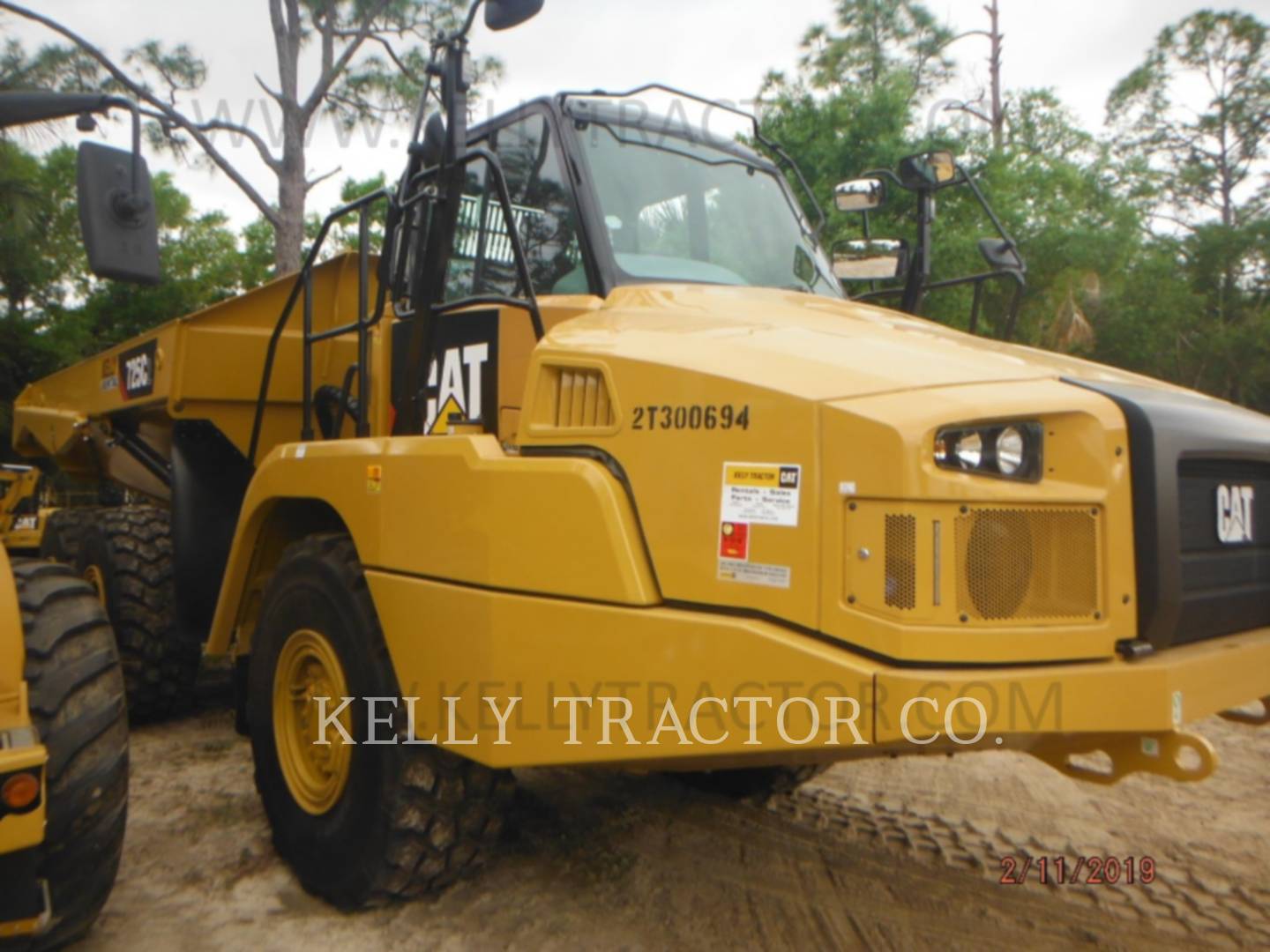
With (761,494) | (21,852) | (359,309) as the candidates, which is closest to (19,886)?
(21,852)

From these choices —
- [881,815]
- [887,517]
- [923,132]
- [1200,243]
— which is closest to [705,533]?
[887,517]

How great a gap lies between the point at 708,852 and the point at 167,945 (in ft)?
5.78

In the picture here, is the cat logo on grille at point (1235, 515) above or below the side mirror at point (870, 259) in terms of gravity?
below

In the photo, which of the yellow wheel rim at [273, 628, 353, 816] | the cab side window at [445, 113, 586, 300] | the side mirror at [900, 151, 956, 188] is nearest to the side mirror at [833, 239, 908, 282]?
the side mirror at [900, 151, 956, 188]

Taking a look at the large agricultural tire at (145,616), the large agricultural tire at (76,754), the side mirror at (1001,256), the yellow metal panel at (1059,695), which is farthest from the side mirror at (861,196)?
the large agricultural tire at (145,616)

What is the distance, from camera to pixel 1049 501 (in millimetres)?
2314

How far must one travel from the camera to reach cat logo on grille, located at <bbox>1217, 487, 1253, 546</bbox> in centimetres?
274

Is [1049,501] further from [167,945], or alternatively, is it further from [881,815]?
[167,945]

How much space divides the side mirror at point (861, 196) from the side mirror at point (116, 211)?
2336 mm

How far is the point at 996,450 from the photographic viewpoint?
92.4 inches

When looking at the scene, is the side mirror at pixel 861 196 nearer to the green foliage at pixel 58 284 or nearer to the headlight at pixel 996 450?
the headlight at pixel 996 450

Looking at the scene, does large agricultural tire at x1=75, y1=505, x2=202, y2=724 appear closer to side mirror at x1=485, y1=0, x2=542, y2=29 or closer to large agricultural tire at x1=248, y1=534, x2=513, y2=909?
large agricultural tire at x1=248, y1=534, x2=513, y2=909

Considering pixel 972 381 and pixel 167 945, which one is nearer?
pixel 972 381

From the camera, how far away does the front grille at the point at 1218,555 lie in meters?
2.57
